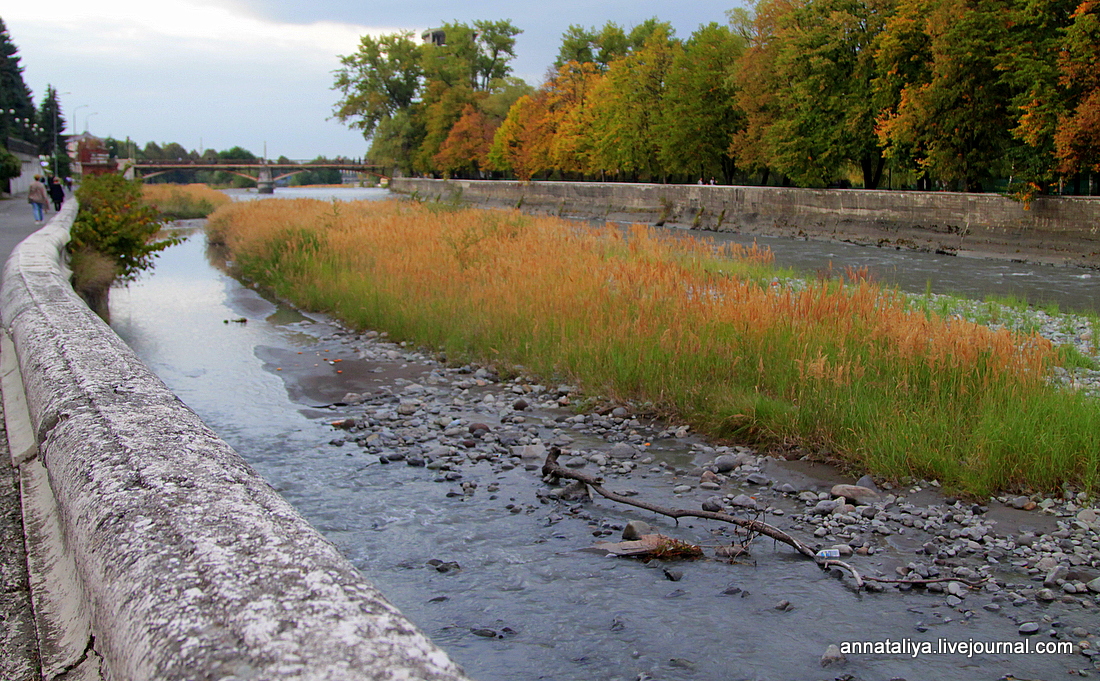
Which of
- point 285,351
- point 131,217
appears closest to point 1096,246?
point 285,351

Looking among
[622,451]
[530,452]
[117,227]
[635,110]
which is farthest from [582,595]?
[635,110]

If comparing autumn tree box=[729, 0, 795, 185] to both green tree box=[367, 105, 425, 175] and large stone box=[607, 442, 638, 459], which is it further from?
green tree box=[367, 105, 425, 175]

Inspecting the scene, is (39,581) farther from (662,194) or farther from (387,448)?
(662,194)

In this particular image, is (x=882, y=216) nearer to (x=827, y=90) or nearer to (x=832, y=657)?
(x=827, y=90)

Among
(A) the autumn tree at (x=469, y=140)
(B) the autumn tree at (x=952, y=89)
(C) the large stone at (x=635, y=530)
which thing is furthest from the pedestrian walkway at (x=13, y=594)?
(A) the autumn tree at (x=469, y=140)

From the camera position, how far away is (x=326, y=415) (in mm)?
9562

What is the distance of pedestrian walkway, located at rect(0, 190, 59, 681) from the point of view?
242cm

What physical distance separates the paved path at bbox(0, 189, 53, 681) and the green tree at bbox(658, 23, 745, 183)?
41.8 m

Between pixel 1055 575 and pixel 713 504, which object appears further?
pixel 713 504

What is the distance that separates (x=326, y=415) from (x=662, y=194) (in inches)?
1429

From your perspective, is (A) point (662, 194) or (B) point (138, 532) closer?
(B) point (138, 532)

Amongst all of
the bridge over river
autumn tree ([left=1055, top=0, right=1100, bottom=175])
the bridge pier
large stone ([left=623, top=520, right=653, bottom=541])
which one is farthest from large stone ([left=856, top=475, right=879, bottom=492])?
the bridge pier

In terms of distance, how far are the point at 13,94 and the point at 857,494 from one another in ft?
320

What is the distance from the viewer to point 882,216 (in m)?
31.0
